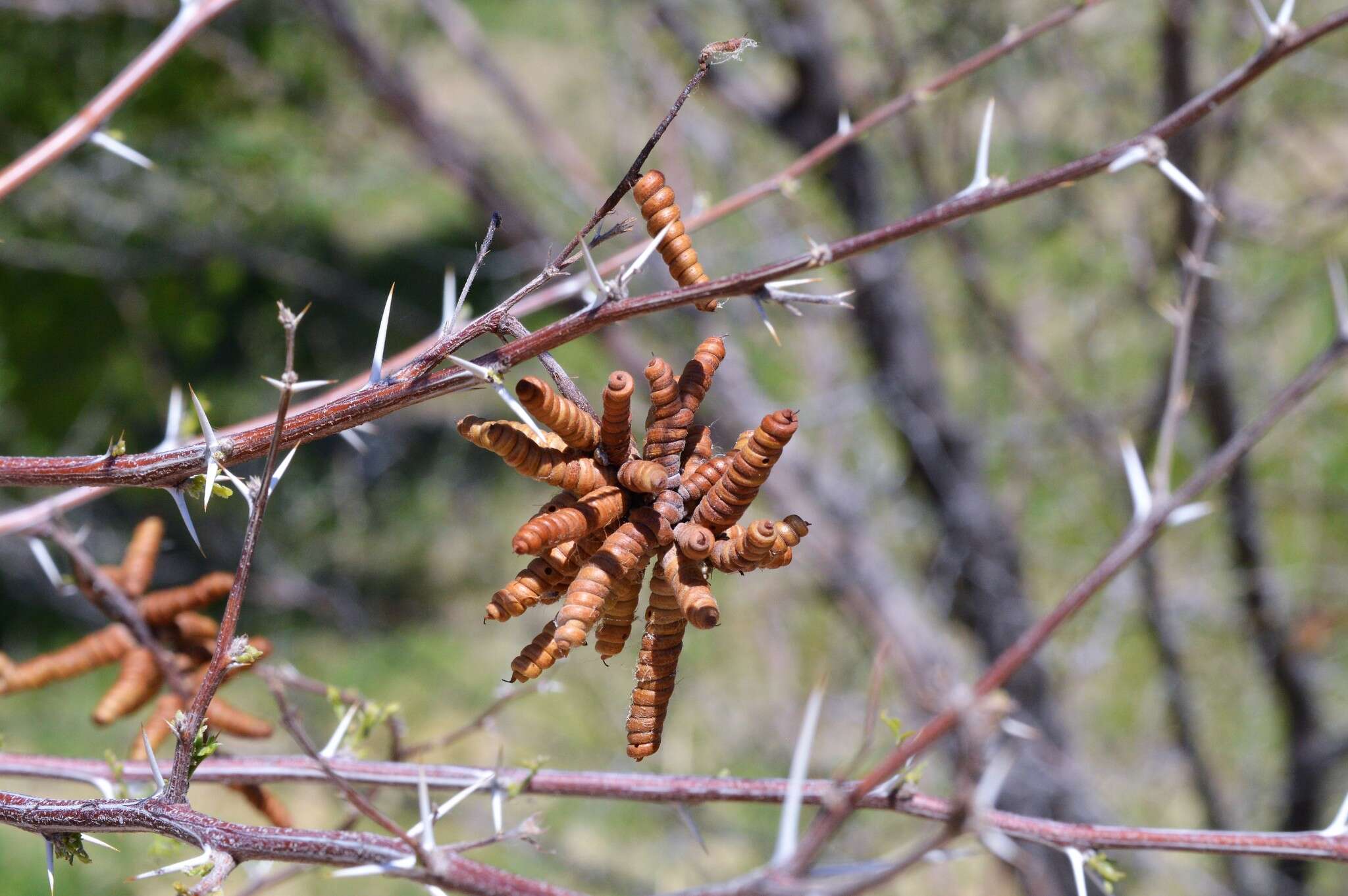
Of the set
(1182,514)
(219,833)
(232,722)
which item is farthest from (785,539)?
(232,722)

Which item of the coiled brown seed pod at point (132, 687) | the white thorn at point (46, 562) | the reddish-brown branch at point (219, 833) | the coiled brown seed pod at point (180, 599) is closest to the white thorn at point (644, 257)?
the reddish-brown branch at point (219, 833)

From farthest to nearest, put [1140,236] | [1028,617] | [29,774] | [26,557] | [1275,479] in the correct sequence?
[26,557] < [1275,479] < [1028,617] < [1140,236] < [29,774]

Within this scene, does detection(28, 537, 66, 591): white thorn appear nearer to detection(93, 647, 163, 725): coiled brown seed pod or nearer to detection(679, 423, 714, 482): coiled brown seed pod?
detection(93, 647, 163, 725): coiled brown seed pod

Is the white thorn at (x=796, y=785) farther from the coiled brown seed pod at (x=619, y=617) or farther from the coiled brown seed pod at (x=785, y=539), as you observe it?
the coiled brown seed pod at (x=619, y=617)

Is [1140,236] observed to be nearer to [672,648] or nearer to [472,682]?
[672,648]

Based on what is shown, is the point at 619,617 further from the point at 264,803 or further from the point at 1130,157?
the point at 264,803


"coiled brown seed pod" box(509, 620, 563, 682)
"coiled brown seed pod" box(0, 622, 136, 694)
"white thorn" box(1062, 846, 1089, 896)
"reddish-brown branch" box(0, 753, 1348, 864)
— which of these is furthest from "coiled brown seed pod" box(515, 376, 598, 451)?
A: "coiled brown seed pod" box(0, 622, 136, 694)

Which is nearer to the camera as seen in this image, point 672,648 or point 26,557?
point 672,648

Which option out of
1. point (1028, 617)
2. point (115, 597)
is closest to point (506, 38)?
point (1028, 617)
